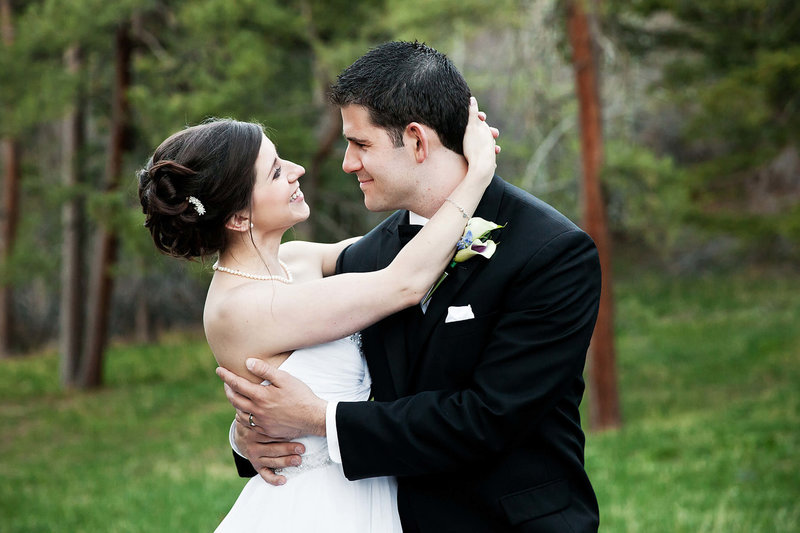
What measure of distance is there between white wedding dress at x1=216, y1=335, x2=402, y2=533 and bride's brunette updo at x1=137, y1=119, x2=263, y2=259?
0.53 metres

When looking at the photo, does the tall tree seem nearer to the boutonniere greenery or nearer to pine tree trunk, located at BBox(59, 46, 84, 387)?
pine tree trunk, located at BBox(59, 46, 84, 387)

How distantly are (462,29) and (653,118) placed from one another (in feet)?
35.9

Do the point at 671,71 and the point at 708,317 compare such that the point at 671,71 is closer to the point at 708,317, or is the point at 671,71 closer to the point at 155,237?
the point at 708,317

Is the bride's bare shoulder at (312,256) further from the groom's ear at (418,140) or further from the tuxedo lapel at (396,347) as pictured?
the groom's ear at (418,140)

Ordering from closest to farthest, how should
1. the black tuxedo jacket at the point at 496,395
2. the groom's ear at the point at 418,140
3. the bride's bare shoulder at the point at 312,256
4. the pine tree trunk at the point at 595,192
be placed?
the black tuxedo jacket at the point at 496,395, the groom's ear at the point at 418,140, the bride's bare shoulder at the point at 312,256, the pine tree trunk at the point at 595,192

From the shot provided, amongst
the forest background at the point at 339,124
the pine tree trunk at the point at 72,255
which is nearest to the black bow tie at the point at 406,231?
the forest background at the point at 339,124

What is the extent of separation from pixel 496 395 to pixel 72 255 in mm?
16447

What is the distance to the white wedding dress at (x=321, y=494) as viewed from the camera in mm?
2947

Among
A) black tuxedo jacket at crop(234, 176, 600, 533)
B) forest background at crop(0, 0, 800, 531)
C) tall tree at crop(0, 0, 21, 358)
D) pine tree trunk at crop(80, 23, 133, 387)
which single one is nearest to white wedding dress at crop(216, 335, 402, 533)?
black tuxedo jacket at crop(234, 176, 600, 533)

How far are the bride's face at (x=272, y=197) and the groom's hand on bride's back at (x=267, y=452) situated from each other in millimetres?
636

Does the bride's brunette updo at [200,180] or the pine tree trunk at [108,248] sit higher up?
the bride's brunette updo at [200,180]

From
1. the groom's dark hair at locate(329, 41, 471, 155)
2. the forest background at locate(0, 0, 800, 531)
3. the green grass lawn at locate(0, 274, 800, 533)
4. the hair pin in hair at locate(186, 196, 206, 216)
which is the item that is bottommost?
the green grass lawn at locate(0, 274, 800, 533)

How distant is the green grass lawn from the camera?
24.9 ft

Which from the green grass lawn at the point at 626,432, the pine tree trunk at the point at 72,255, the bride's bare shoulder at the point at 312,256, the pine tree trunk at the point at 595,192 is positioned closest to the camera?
the bride's bare shoulder at the point at 312,256
